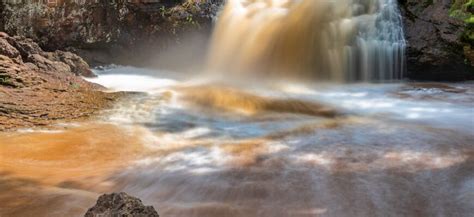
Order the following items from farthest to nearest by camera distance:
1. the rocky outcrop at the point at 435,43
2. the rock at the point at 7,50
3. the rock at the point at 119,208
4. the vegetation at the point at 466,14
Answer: the rocky outcrop at the point at 435,43 < the vegetation at the point at 466,14 < the rock at the point at 7,50 < the rock at the point at 119,208

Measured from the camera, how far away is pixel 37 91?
6.64 meters

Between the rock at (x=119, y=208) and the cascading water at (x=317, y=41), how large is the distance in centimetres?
729

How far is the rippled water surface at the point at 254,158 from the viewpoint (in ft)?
11.1

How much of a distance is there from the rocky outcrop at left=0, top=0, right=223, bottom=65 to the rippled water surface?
3.65m

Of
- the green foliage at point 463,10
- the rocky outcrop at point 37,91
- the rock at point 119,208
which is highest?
the green foliage at point 463,10

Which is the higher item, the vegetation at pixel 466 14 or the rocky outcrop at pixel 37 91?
the vegetation at pixel 466 14

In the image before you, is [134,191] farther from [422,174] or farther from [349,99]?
[349,99]

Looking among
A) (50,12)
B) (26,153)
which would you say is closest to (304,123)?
(26,153)

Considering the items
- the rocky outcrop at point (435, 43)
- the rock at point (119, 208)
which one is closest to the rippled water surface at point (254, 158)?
the rock at point (119, 208)

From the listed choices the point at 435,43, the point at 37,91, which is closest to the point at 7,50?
the point at 37,91

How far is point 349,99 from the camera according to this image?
767 cm

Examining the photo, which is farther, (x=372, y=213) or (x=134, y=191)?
(x=134, y=191)

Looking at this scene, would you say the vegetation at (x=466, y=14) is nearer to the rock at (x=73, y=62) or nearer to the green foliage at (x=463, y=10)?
the green foliage at (x=463, y=10)

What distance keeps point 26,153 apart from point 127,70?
6360mm
